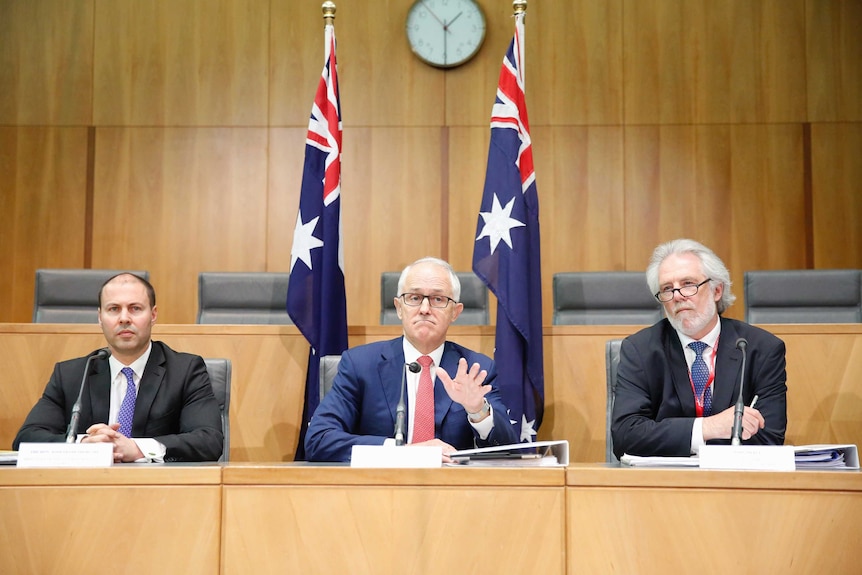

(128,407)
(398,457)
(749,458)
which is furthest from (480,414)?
(128,407)

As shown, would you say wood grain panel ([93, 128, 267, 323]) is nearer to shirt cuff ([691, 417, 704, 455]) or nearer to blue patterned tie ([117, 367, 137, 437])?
blue patterned tie ([117, 367, 137, 437])

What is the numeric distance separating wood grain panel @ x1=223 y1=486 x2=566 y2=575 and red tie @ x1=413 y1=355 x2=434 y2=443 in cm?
89

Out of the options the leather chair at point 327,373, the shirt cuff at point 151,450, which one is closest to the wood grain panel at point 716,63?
the leather chair at point 327,373

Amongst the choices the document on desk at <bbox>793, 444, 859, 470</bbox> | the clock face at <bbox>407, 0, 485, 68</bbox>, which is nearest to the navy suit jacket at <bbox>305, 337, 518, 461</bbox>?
the document on desk at <bbox>793, 444, 859, 470</bbox>

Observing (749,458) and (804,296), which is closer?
(749,458)

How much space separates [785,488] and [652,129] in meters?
4.87

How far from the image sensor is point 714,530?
1.88 meters

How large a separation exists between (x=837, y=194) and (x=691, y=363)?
13.5 feet

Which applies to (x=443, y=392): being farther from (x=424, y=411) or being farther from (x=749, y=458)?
(x=749, y=458)

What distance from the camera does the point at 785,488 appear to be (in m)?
1.90

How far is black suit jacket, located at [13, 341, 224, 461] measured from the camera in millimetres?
3021

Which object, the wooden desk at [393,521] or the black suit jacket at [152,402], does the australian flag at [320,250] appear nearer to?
the black suit jacket at [152,402]

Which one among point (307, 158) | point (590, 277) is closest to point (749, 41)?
point (590, 277)

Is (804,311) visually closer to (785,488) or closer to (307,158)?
(307,158)
